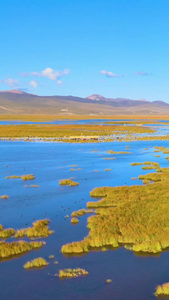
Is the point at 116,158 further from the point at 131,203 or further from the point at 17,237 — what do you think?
the point at 17,237

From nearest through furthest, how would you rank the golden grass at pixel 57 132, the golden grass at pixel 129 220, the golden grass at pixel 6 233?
the golden grass at pixel 129 220 < the golden grass at pixel 6 233 < the golden grass at pixel 57 132

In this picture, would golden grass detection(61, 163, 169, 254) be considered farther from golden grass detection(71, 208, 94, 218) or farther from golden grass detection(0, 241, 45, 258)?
golden grass detection(0, 241, 45, 258)

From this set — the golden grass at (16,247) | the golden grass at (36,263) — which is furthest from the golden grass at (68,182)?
the golden grass at (36,263)

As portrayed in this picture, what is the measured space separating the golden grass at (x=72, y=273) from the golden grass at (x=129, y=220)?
1984 millimetres

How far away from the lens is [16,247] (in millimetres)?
18297

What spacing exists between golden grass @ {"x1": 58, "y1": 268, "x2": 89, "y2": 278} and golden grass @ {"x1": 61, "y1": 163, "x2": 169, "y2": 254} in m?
1.98

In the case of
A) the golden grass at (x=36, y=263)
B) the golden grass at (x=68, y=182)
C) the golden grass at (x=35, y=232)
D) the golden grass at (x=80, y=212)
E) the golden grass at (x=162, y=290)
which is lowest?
the golden grass at (x=162, y=290)

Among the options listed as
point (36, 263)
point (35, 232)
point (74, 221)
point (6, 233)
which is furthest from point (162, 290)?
point (6, 233)

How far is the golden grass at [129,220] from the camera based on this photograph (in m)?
18.8

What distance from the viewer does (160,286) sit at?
14.5 meters

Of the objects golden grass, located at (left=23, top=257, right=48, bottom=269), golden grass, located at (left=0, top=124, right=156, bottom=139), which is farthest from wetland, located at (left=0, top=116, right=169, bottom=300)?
golden grass, located at (left=0, top=124, right=156, bottom=139)

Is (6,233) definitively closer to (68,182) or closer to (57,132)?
(68,182)

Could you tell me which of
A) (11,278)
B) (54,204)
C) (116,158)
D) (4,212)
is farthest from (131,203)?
(116,158)

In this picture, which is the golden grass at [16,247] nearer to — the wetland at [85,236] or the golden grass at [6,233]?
the wetland at [85,236]
